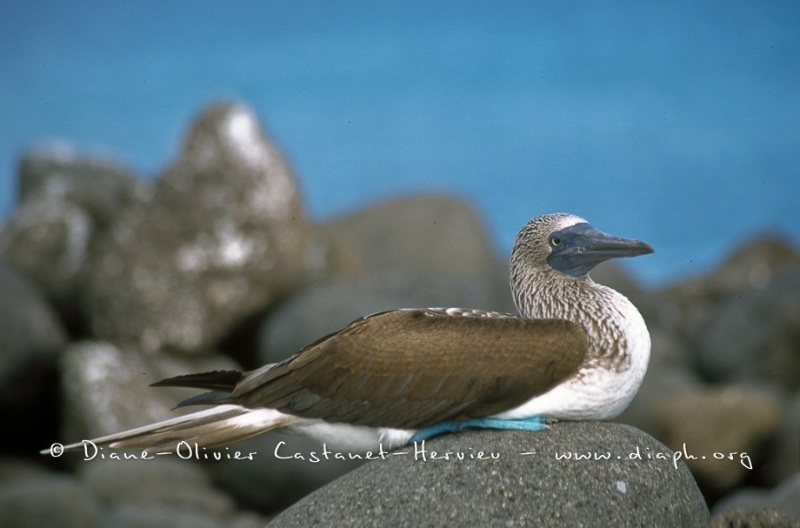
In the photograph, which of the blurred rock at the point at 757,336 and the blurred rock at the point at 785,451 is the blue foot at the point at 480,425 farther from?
the blurred rock at the point at 757,336

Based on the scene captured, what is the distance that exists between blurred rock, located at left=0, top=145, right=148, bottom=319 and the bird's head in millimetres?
9857

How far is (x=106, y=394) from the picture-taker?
1302 centimetres

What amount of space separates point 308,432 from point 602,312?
1.81m

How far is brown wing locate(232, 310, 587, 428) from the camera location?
5766 mm

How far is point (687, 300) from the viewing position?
67.1 ft

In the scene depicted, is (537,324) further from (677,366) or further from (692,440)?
(677,366)

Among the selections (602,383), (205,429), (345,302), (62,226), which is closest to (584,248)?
(602,383)

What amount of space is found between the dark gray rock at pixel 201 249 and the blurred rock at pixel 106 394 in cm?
97

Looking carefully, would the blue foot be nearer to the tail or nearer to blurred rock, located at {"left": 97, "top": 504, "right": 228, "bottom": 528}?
the tail

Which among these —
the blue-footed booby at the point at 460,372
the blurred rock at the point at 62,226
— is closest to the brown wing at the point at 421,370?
the blue-footed booby at the point at 460,372

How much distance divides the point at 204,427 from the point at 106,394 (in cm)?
752

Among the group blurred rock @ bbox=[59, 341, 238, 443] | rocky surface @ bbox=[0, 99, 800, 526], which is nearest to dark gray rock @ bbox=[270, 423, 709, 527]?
rocky surface @ bbox=[0, 99, 800, 526]

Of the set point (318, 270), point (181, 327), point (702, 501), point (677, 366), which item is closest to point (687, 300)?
point (677, 366)

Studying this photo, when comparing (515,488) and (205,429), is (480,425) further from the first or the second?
(205,429)
